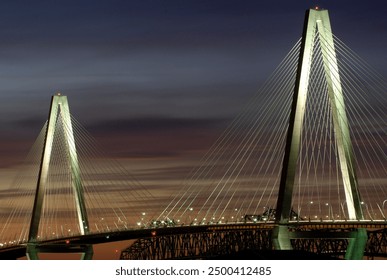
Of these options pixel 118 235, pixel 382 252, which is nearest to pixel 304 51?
pixel 118 235

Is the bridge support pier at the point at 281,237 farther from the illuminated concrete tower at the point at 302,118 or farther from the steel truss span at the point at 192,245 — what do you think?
the steel truss span at the point at 192,245

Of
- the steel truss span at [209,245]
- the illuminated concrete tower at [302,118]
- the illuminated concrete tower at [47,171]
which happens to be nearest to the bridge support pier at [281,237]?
the illuminated concrete tower at [302,118]

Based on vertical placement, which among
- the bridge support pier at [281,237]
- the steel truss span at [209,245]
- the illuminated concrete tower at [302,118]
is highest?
the steel truss span at [209,245]

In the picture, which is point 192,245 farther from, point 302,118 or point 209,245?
point 302,118
